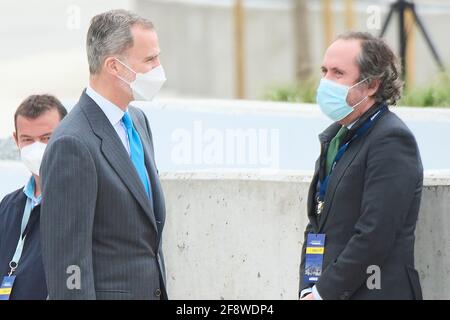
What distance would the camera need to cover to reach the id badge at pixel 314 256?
4434mm

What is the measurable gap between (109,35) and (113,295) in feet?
3.29

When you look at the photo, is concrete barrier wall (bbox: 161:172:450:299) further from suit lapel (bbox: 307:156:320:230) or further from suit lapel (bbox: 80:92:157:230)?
suit lapel (bbox: 80:92:157:230)

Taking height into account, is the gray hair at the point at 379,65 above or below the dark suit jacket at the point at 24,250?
above

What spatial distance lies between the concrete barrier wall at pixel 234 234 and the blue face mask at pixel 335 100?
126 centimetres

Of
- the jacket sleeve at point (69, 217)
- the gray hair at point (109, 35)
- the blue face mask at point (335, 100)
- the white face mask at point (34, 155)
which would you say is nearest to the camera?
the jacket sleeve at point (69, 217)

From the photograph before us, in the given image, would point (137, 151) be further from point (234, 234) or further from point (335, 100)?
point (234, 234)

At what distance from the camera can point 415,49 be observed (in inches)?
693

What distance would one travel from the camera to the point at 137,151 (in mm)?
4348

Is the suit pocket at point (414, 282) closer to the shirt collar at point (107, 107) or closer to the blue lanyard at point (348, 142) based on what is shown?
the blue lanyard at point (348, 142)

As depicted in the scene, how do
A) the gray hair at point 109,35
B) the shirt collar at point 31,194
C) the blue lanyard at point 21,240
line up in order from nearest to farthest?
the gray hair at point 109,35
the blue lanyard at point 21,240
the shirt collar at point 31,194

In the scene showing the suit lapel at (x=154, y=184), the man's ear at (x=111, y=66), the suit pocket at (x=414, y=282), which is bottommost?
the suit pocket at (x=414, y=282)

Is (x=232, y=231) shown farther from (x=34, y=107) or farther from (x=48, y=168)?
(x=48, y=168)

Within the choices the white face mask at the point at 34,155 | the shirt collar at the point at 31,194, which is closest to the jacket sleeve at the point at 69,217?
the shirt collar at the point at 31,194

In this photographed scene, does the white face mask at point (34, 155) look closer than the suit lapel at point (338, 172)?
No
